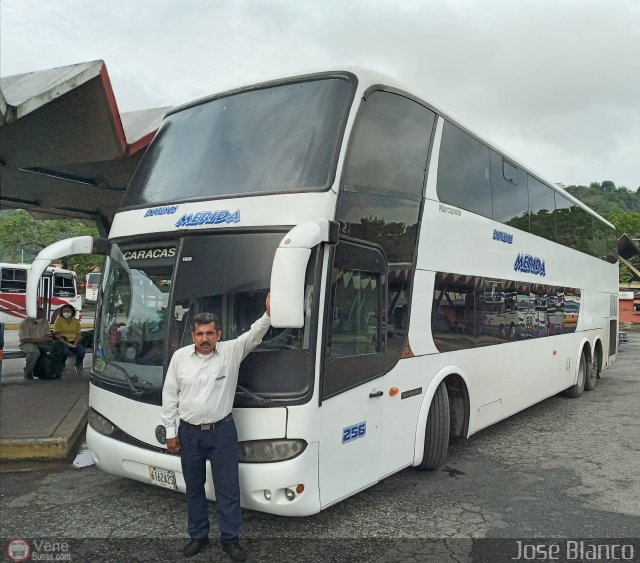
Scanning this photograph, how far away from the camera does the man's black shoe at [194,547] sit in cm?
385

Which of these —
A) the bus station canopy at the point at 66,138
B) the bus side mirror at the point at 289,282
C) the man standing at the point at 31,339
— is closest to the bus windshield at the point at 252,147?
the bus side mirror at the point at 289,282

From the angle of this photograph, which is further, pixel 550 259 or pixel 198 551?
pixel 550 259

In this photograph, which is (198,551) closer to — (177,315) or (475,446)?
(177,315)

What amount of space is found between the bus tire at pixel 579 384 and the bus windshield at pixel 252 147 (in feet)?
26.8

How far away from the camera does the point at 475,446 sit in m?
6.95

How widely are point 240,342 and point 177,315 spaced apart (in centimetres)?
62

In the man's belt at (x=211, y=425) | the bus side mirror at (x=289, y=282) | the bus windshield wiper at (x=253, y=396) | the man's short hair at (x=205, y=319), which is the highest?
the bus side mirror at (x=289, y=282)

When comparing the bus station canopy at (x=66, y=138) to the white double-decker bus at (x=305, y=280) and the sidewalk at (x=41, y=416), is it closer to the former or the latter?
the white double-decker bus at (x=305, y=280)

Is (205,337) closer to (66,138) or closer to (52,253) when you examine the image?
(52,253)

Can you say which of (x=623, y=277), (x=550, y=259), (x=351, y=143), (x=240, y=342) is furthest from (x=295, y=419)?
(x=623, y=277)

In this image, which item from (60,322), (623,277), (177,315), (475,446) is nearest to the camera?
(177,315)

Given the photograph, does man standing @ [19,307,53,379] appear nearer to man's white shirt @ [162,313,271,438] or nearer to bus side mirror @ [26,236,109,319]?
bus side mirror @ [26,236,109,319]

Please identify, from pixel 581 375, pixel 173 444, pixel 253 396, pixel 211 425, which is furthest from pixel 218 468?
pixel 581 375

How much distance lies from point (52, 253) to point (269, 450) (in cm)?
235
